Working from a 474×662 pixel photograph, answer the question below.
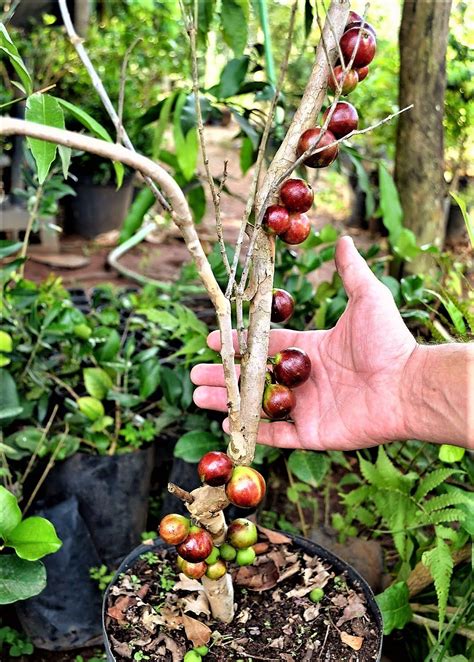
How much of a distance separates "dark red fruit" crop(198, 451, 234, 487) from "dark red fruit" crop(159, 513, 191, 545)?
8 cm

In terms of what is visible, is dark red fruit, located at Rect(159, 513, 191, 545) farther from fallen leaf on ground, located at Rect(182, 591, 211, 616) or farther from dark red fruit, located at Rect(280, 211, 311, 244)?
dark red fruit, located at Rect(280, 211, 311, 244)

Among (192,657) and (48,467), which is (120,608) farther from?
(48,467)

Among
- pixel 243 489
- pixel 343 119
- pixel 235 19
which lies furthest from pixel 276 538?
pixel 235 19

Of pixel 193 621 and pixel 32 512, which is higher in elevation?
pixel 193 621

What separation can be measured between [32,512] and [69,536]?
13cm

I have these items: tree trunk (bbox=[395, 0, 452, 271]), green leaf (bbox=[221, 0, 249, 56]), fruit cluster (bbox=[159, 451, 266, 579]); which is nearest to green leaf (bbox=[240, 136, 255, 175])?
green leaf (bbox=[221, 0, 249, 56])

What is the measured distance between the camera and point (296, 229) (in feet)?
3.97

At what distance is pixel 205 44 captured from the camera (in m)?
2.11

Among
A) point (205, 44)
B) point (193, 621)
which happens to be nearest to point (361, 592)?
point (193, 621)

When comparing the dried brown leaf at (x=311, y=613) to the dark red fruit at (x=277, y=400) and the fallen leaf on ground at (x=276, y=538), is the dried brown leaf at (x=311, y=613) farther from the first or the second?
the dark red fruit at (x=277, y=400)

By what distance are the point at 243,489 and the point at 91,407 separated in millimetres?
877

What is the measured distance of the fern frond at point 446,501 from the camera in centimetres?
148

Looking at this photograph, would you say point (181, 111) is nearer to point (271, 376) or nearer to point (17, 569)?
point (271, 376)

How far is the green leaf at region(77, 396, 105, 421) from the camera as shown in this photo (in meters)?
1.94
